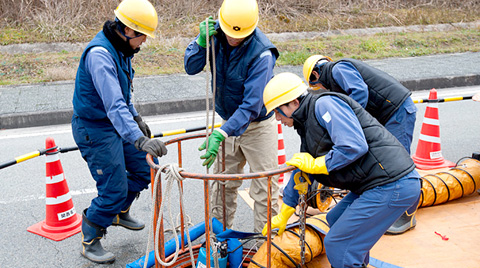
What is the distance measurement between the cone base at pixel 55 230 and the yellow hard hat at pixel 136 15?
→ 1937 millimetres

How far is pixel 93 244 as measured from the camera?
149 inches

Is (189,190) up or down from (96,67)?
down

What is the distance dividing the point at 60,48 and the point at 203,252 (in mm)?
9572

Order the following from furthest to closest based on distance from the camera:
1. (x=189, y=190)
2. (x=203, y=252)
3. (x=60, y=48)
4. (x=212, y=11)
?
1. (x=212, y=11)
2. (x=60, y=48)
3. (x=189, y=190)
4. (x=203, y=252)

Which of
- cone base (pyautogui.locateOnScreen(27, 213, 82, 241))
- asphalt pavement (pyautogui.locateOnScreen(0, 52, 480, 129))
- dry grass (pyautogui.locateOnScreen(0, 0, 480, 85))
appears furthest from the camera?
dry grass (pyautogui.locateOnScreen(0, 0, 480, 85))

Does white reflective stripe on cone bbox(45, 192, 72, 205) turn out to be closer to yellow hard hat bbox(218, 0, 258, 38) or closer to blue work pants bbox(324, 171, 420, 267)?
yellow hard hat bbox(218, 0, 258, 38)

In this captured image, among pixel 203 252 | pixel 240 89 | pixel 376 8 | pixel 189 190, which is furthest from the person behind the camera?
pixel 376 8

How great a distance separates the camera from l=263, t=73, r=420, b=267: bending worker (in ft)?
9.17

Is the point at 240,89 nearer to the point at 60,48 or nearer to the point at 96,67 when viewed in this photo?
the point at 96,67

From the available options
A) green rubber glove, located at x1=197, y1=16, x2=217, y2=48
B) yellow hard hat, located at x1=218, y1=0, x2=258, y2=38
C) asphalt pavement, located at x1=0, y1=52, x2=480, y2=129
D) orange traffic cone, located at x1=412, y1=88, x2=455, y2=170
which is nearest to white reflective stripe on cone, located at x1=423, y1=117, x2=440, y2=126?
orange traffic cone, located at x1=412, y1=88, x2=455, y2=170

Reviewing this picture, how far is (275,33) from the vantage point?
13289mm

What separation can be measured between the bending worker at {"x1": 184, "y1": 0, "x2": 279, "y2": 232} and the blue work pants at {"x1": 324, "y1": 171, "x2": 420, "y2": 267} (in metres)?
1.00

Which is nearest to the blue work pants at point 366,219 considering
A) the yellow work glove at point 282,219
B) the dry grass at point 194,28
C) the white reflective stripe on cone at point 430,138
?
the yellow work glove at point 282,219

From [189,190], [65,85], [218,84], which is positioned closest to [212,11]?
[65,85]
